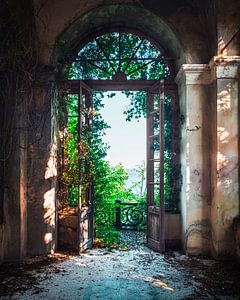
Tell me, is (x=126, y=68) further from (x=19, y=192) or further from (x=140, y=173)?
(x=140, y=173)

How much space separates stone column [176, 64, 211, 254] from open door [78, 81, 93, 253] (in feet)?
6.23

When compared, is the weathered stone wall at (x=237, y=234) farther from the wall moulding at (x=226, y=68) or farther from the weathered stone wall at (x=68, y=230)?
the weathered stone wall at (x=68, y=230)

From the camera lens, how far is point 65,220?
598cm

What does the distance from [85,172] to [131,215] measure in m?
2.66

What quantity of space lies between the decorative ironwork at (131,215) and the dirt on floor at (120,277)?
2.23 metres

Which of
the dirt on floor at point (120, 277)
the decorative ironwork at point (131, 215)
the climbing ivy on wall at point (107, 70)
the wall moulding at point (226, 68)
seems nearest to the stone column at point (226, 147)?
the wall moulding at point (226, 68)

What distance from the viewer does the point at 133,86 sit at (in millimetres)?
6359

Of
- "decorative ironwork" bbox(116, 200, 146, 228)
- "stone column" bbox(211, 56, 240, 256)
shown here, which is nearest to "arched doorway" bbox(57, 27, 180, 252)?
"stone column" bbox(211, 56, 240, 256)

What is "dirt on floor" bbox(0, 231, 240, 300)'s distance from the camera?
153 inches

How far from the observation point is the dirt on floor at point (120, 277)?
3881 millimetres

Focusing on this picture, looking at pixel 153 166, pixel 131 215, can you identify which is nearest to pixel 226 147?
pixel 153 166

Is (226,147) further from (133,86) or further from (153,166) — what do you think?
(133,86)

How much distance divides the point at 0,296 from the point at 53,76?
12.4ft

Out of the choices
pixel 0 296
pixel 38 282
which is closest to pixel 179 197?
pixel 38 282
